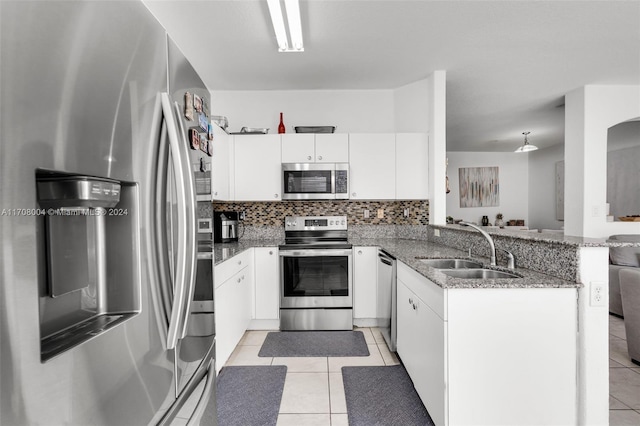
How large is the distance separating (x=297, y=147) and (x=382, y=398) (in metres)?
2.41

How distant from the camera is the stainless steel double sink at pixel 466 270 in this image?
189 cm

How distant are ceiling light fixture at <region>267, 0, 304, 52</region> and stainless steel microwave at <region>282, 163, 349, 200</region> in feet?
3.72

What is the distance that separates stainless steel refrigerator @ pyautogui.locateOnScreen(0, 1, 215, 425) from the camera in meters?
0.44

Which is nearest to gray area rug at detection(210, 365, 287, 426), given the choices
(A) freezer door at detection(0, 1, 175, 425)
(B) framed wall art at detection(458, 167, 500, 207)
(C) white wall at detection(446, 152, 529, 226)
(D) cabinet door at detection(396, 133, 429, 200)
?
(A) freezer door at detection(0, 1, 175, 425)

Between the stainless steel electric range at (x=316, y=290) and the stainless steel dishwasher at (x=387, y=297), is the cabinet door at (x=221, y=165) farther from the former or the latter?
the stainless steel dishwasher at (x=387, y=297)

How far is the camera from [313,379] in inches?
88.5

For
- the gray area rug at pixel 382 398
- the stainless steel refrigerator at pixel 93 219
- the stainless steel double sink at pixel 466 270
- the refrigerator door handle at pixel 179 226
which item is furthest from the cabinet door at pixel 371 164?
the refrigerator door handle at pixel 179 226

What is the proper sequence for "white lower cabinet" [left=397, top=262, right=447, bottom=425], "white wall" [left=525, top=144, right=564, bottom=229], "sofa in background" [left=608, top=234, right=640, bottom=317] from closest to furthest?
"white lower cabinet" [left=397, top=262, right=447, bottom=425]
"sofa in background" [left=608, top=234, right=640, bottom=317]
"white wall" [left=525, top=144, right=564, bottom=229]

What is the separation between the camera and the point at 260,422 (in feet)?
5.97

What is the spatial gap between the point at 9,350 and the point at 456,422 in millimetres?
1709

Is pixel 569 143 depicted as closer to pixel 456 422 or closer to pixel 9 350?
pixel 456 422

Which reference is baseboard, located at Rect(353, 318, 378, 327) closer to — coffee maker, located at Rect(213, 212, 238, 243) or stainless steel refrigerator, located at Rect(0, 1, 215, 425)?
coffee maker, located at Rect(213, 212, 238, 243)

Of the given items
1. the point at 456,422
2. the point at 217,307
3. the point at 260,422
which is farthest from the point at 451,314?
the point at 217,307

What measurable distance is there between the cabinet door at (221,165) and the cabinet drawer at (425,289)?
178 centimetres
